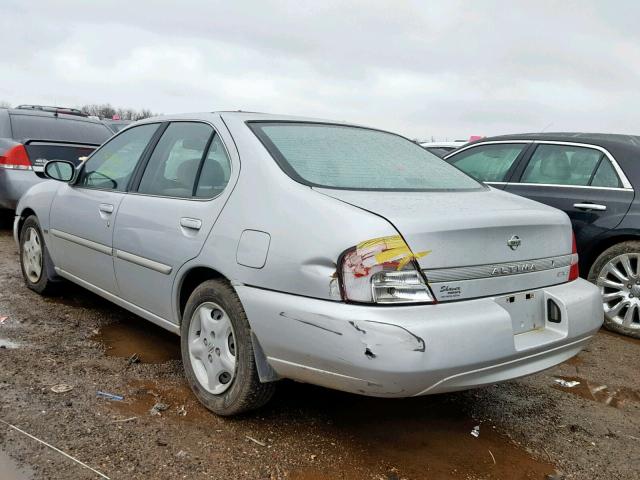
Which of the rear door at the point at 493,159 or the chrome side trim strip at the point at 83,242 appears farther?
the rear door at the point at 493,159

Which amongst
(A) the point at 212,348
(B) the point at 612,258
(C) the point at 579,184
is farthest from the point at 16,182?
(B) the point at 612,258

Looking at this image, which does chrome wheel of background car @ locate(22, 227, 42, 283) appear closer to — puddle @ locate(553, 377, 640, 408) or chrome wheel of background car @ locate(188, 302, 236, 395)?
chrome wheel of background car @ locate(188, 302, 236, 395)

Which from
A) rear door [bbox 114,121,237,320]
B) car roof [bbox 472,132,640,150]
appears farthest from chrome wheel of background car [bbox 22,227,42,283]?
car roof [bbox 472,132,640,150]

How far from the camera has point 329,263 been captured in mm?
2277

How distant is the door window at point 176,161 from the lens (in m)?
3.21

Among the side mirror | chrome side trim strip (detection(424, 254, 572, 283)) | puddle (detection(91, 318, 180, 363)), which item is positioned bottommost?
puddle (detection(91, 318, 180, 363))

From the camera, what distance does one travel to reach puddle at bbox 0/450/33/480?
2.31 m

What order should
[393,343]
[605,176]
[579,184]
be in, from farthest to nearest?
[579,184]
[605,176]
[393,343]

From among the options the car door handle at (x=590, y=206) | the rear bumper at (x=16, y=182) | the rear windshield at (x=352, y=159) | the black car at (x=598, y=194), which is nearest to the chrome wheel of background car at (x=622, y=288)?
the black car at (x=598, y=194)

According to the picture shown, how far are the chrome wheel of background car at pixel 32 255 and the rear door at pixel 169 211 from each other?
5.07ft

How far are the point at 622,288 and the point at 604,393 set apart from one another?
139cm

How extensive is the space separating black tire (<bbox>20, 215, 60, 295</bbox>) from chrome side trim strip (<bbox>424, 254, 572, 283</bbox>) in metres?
3.36

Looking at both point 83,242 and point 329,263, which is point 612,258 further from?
point 83,242

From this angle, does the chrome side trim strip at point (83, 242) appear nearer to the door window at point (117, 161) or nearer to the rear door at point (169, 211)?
the rear door at point (169, 211)
